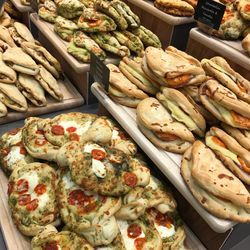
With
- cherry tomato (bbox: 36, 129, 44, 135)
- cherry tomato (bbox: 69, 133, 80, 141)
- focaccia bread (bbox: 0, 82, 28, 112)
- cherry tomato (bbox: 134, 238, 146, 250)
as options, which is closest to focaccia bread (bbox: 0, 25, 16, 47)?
focaccia bread (bbox: 0, 82, 28, 112)

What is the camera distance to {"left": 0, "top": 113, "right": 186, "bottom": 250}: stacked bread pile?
39.7 inches

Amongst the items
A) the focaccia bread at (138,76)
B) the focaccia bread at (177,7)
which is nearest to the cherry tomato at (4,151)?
the focaccia bread at (138,76)

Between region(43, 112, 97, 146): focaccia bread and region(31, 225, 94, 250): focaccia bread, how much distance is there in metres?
0.37

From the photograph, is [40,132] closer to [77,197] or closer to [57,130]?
[57,130]

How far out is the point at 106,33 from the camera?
184cm

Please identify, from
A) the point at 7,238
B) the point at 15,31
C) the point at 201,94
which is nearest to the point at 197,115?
the point at 201,94

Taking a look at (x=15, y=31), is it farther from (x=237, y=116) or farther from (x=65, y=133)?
(x=237, y=116)

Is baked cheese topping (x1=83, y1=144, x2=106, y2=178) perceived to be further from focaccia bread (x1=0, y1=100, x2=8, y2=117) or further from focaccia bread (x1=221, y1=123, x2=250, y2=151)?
focaccia bread (x1=0, y1=100, x2=8, y2=117)

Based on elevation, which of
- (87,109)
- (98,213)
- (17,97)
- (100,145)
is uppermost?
(100,145)

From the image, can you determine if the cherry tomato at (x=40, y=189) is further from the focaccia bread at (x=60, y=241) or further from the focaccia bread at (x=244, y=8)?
the focaccia bread at (x=244, y=8)

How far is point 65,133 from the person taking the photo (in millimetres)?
1283

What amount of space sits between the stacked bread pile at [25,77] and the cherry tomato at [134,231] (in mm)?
954

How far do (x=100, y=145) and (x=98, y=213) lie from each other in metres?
0.25

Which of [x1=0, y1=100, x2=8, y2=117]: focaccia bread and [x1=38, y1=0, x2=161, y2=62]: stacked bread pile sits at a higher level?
[x1=38, y1=0, x2=161, y2=62]: stacked bread pile
